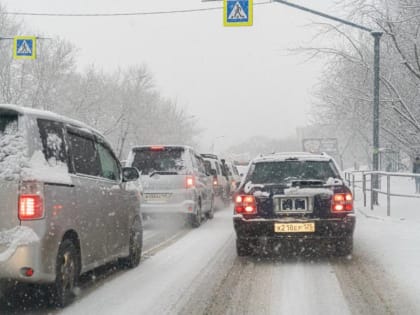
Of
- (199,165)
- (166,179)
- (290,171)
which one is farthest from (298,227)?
(199,165)

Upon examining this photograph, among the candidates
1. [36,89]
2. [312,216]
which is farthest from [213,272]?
[36,89]

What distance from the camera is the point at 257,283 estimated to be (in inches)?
297

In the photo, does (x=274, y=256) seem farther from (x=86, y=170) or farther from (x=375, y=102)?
(x=375, y=102)

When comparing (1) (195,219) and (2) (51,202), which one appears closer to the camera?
(2) (51,202)

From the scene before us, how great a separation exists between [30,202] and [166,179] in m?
8.39

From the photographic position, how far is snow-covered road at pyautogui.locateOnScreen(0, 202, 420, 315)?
623cm

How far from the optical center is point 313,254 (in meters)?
9.98

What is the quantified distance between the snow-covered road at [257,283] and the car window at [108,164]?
1.27 m

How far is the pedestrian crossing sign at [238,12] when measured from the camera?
15727 millimetres

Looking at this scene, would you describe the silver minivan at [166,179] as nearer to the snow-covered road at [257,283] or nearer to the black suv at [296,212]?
the snow-covered road at [257,283]

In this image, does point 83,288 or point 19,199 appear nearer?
point 19,199

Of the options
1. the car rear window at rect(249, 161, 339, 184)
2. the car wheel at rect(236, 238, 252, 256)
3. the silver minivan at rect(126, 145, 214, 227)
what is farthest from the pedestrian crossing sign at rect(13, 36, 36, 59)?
the car wheel at rect(236, 238, 252, 256)

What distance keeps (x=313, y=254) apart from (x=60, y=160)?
5.01 meters

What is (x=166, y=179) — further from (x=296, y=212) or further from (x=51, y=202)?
(x=51, y=202)
